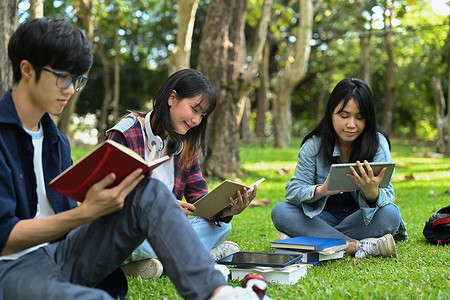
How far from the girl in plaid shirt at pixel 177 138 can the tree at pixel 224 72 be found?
4.63 meters

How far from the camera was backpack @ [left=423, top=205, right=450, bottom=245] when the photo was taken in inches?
157

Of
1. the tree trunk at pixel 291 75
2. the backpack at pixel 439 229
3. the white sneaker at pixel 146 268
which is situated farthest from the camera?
the tree trunk at pixel 291 75

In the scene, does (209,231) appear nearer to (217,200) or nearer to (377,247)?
(217,200)

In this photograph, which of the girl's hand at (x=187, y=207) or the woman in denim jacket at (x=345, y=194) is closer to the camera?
the girl's hand at (x=187, y=207)

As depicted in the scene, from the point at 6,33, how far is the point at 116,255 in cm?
288

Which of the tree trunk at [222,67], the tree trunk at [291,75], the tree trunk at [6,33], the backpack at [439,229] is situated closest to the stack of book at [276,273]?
the backpack at [439,229]

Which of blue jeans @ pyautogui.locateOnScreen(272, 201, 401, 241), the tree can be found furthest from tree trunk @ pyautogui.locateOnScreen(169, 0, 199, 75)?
blue jeans @ pyautogui.locateOnScreen(272, 201, 401, 241)

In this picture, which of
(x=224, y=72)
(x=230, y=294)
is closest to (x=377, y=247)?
(x=230, y=294)

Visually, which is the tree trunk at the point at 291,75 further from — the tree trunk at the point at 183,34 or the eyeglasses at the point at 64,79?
the eyeglasses at the point at 64,79

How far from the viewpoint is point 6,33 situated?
171 inches

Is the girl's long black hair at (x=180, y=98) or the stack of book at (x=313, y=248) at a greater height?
the girl's long black hair at (x=180, y=98)

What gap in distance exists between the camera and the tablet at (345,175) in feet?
10.9

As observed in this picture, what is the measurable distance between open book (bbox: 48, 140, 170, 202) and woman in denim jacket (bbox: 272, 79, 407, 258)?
1.86 m

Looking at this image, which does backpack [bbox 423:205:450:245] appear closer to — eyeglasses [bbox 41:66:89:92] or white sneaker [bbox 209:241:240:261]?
white sneaker [bbox 209:241:240:261]
